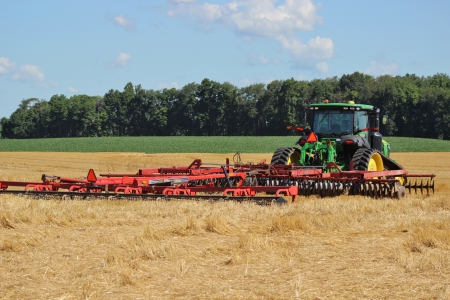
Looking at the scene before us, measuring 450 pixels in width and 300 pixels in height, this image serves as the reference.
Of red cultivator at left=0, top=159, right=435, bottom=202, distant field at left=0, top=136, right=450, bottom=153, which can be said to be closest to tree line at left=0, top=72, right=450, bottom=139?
distant field at left=0, top=136, right=450, bottom=153

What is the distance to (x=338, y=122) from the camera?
1499 cm

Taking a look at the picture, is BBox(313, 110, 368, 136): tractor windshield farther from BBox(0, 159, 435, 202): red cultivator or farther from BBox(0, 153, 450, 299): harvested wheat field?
BBox(0, 153, 450, 299): harvested wheat field

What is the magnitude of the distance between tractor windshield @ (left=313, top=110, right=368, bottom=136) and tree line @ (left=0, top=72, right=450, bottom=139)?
47.3 m

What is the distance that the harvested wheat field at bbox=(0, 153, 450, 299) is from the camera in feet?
17.8

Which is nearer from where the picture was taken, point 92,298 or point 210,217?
point 92,298

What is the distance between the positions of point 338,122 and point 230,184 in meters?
4.34

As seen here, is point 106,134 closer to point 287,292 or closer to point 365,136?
point 365,136

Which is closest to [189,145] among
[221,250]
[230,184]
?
[230,184]

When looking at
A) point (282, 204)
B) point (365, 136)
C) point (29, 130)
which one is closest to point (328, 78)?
point (29, 130)

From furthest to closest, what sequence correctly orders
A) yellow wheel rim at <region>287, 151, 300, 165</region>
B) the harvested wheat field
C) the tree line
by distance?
1. the tree line
2. yellow wheel rim at <region>287, 151, 300, 165</region>
3. the harvested wheat field

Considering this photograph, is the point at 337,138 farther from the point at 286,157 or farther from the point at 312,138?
the point at 286,157

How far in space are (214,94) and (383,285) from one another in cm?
7684

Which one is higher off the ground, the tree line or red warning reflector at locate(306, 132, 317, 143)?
the tree line

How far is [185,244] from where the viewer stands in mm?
7387
